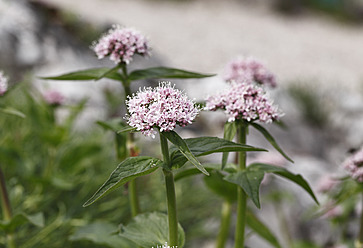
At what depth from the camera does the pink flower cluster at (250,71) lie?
7.97 feet

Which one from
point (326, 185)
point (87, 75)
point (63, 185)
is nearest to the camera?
point (87, 75)

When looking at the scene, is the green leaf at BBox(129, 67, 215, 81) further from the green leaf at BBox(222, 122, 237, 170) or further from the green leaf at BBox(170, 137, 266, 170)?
the green leaf at BBox(170, 137, 266, 170)

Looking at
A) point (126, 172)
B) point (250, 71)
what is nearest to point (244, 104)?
point (126, 172)

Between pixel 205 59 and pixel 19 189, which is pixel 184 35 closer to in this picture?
pixel 205 59

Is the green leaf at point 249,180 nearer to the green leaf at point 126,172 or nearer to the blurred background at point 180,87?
the green leaf at point 126,172

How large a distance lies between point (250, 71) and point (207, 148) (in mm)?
1141

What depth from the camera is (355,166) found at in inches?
81.3

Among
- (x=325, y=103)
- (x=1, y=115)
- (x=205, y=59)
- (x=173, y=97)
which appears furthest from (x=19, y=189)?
(x=205, y=59)

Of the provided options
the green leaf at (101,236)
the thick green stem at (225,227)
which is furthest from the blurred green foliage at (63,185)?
the thick green stem at (225,227)

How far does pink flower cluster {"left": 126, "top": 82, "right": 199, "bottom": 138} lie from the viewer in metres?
1.33

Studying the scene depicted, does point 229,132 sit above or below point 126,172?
above

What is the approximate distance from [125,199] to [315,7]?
15.0 meters

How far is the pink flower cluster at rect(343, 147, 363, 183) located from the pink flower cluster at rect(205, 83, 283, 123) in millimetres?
585

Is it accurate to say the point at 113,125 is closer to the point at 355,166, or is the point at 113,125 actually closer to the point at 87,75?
the point at 87,75
